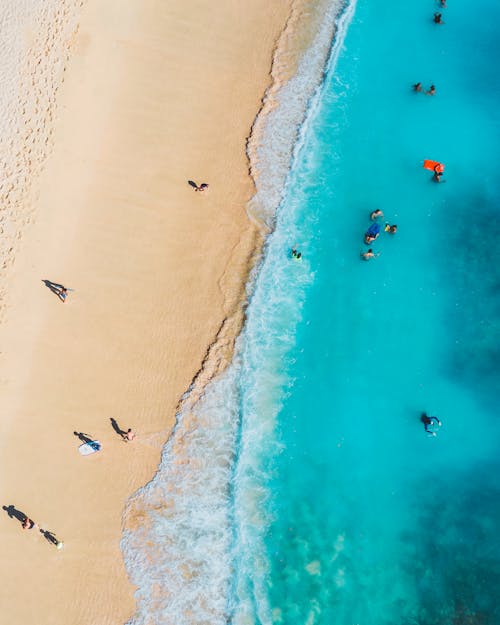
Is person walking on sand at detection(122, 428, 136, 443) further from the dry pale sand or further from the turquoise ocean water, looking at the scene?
the turquoise ocean water

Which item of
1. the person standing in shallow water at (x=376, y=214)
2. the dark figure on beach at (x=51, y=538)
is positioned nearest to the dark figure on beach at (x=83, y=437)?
the dark figure on beach at (x=51, y=538)

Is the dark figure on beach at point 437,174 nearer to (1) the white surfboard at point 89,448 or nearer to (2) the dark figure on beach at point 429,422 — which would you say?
(2) the dark figure on beach at point 429,422

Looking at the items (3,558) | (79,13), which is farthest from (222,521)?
(79,13)

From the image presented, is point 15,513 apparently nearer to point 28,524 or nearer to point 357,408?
point 28,524

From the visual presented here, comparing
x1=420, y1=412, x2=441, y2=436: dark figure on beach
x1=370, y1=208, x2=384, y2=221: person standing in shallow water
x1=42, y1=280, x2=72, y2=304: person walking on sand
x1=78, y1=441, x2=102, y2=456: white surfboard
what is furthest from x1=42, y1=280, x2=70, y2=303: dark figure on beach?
x1=420, y1=412, x2=441, y2=436: dark figure on beach

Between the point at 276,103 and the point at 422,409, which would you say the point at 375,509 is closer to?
the point at 422,409
